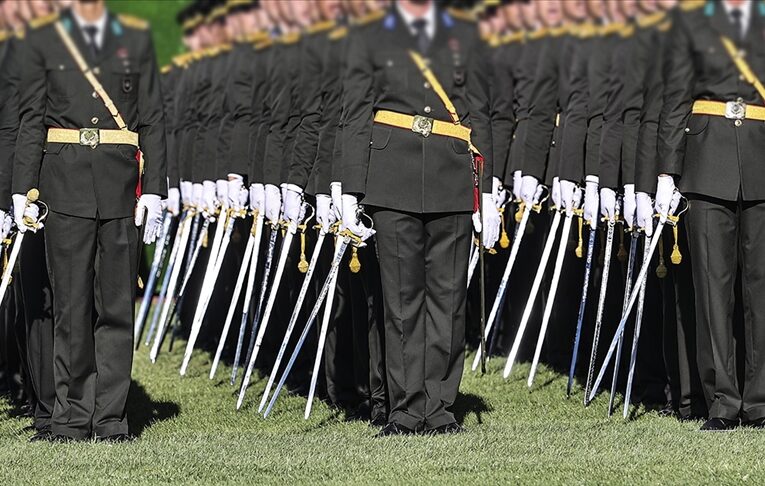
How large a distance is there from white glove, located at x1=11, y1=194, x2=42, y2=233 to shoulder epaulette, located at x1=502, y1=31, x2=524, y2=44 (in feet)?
11.8

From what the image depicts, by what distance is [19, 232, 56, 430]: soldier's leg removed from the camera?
8812 mm

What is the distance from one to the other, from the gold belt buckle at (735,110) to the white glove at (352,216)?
187cm

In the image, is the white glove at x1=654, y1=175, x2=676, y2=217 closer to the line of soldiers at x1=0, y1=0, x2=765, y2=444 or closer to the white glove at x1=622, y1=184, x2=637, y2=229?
the line of soldiers at x1=0, y1=0, x2=765, y2=444

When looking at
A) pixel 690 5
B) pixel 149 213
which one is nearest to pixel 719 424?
pixel 690 5

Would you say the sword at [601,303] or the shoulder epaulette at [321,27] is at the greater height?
the shoulder epaulette at [321,27]

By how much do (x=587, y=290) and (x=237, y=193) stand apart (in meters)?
2.57

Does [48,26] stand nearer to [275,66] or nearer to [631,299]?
[275,66]

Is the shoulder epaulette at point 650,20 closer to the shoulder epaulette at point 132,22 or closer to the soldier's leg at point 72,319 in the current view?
the shoulder epaulette at point 132,22

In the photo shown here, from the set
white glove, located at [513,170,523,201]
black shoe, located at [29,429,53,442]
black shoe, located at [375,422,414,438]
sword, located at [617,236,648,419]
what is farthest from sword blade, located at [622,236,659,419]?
black shoe, located at [29,429,53,442]

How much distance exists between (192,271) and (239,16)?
224 centimetres

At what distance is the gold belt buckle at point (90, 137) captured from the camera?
8469mm

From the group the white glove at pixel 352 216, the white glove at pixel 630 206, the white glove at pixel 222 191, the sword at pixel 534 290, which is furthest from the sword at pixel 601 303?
the white glove at pixel 222 191

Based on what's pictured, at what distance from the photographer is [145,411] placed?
9.78m

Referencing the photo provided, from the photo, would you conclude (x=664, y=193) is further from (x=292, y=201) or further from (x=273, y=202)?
(x=273, y=202)
